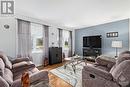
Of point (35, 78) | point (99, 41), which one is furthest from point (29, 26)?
point (99, 41)

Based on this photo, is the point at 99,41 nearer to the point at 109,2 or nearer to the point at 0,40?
the point at 109,2

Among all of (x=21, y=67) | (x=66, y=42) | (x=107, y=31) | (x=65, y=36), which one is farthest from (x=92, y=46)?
(x=21, y=67)

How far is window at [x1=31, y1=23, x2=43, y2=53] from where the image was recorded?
4.54 metres

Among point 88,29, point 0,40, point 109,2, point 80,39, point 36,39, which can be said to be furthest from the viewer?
point 80,39

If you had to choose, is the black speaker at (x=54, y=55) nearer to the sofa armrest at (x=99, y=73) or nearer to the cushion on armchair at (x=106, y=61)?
the cushion on armchair at (x=106, y=61)

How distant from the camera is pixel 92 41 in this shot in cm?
559

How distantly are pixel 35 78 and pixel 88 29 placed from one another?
5.29m

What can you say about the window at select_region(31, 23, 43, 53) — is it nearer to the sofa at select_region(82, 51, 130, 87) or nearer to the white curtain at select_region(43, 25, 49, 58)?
the white curtain at select_region(43, 25, 49, 58)

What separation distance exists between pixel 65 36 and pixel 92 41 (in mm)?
1808

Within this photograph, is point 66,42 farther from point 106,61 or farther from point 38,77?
point 38,77

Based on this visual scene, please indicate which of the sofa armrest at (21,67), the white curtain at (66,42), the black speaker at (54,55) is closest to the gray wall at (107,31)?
the white curtain at (66,42)

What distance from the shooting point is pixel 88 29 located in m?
6.24

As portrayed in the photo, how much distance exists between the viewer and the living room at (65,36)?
2.67 metres

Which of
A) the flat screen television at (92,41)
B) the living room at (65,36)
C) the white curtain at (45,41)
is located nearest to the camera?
the living room at (65,36)
